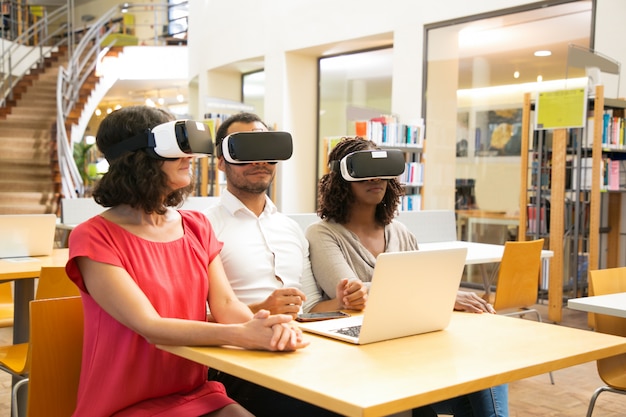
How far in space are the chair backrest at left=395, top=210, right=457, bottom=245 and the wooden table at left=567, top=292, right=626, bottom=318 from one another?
2818 mm

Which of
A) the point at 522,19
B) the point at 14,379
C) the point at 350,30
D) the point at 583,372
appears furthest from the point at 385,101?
the point at 14,379

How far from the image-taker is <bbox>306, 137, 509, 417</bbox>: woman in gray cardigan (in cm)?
244

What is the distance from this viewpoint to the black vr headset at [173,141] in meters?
1.69

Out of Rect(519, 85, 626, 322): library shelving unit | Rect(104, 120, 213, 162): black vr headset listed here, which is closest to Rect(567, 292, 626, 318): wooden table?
Rect(104, 120, 213, 162): black vr headset

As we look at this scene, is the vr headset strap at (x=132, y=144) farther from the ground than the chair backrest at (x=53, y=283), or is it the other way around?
the vr headset strap at (x=132, y=144)

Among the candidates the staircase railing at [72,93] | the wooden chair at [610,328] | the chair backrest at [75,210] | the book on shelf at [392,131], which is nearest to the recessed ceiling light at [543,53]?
the book on shelf at [392,131]

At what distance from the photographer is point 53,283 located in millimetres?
2535

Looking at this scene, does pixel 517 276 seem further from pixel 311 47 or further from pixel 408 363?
pixel 311 47

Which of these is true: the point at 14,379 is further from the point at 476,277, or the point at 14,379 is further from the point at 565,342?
the point at 476,277

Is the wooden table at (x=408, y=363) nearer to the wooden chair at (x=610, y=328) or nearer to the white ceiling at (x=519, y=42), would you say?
the wooden chair at (x=610, y=328)

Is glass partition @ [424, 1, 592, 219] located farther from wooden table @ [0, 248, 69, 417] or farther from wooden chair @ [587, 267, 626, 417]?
wooden table @ [0, 248, 69, 417]

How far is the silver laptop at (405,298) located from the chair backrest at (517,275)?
2.10 m

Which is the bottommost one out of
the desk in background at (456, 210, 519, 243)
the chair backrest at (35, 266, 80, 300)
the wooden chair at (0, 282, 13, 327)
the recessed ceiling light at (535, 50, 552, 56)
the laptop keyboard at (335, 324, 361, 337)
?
the wooden chair at (0, 282, 13, 327)

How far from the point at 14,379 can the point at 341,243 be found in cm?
137
